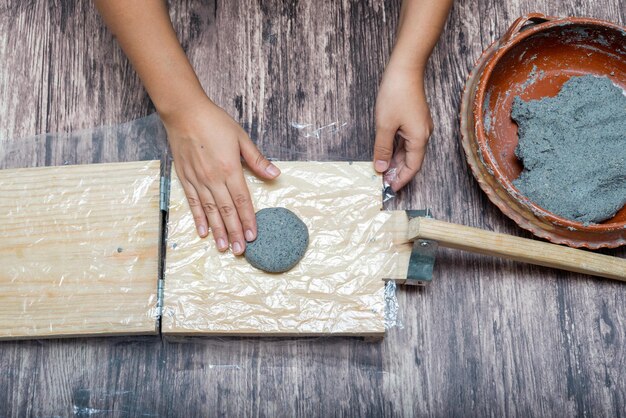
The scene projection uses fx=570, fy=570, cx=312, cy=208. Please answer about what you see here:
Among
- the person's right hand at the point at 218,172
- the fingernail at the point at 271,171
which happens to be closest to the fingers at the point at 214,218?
the person's right hand at the point at 218,172

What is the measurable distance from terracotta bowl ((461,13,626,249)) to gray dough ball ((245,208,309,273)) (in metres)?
0.36

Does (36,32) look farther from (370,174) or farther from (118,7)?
(370,174)

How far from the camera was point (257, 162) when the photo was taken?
3.34ft

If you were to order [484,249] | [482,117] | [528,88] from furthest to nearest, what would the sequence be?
[528,88] → [482,117] → [484,249]

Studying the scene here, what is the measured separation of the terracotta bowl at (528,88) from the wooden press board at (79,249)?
2.00 feet

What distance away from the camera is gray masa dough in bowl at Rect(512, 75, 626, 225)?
106cm

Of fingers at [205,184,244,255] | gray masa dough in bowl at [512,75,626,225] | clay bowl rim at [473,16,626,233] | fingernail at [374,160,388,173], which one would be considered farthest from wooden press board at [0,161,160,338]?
gray masa dough in bowl at [512,75,626,225]

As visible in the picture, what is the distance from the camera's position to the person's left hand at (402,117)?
40.7 inches

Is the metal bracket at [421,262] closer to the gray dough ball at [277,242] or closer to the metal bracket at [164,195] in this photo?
the gray dough ball at [277,242]

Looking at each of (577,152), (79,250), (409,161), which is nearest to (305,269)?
(409,161)

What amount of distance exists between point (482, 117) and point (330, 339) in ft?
1.69

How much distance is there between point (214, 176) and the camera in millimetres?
1005

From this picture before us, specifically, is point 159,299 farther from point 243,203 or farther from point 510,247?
point 510,247

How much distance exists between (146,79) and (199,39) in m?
0.25
